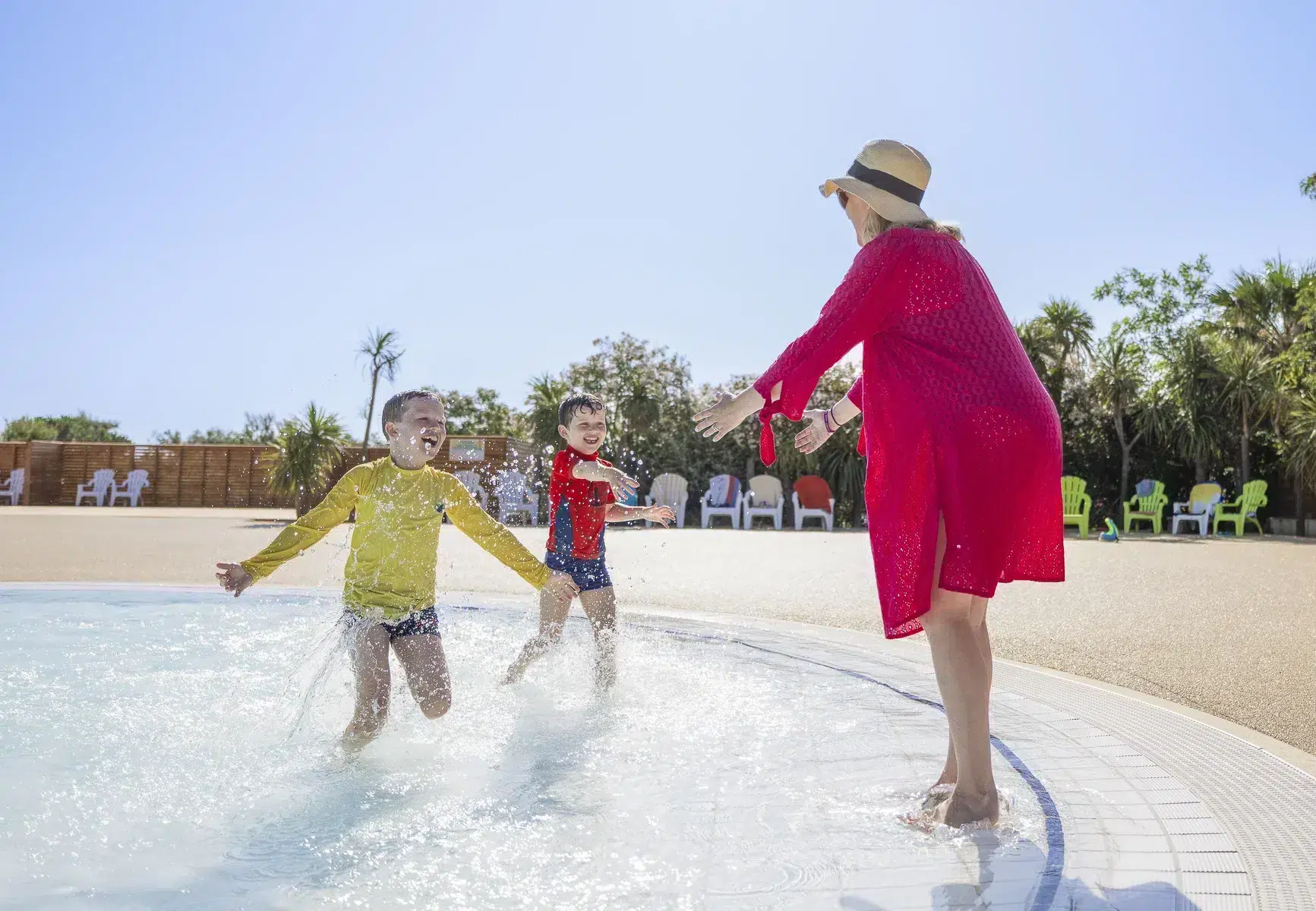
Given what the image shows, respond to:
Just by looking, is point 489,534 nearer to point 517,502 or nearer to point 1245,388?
point 517,502

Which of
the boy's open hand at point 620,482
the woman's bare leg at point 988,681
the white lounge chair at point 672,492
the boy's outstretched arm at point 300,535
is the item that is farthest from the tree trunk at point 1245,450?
the boy's outstretched arm at point 300,535

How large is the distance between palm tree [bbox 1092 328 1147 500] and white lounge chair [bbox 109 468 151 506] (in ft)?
78.1

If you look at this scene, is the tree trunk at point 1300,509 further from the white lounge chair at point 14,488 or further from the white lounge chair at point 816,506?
the white lounge chair at point 14,488

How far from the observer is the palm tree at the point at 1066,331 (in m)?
23.2

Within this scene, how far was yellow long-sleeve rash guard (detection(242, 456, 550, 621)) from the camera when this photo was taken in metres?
2.86

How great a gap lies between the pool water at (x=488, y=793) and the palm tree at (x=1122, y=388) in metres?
20.0

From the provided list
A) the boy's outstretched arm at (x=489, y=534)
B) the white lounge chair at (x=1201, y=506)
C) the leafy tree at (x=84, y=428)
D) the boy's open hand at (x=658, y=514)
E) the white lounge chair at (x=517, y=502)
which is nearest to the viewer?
the boy's outstretched arm at (x=489, y=534)

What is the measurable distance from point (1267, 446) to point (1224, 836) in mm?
21944

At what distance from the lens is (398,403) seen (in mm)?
2941

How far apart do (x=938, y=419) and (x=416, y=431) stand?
1.57m

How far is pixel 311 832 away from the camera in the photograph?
202cm

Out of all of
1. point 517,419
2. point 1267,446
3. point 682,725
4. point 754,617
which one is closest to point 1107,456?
point 1267,446

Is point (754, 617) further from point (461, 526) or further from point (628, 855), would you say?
point (628, 855)

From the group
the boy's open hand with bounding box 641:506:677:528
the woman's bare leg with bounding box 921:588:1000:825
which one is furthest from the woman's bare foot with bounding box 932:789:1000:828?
the boy's open hand with bounding box 641:506:677:528
